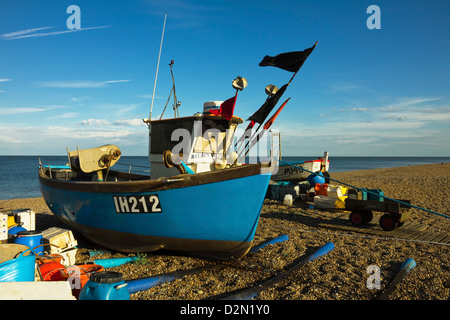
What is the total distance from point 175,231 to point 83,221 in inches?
120

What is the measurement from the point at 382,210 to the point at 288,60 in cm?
531

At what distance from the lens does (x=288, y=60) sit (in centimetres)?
676

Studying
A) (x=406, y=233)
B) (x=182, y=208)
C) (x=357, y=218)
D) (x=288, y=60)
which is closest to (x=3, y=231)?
(x=182, y=208)

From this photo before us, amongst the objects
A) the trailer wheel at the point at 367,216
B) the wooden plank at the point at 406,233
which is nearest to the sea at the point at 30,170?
the wooden plank at the point at 406,233

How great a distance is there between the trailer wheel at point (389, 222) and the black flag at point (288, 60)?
17.7ft

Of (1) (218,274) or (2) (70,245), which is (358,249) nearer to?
(1) (218,274)

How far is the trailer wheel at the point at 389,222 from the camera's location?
8.52 meters

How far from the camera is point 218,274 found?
220 inches

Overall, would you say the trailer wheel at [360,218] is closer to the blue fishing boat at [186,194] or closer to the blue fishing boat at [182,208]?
the blue fishing boat at [186,194]

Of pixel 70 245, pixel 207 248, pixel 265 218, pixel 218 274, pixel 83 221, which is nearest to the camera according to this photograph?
pixel 218 274

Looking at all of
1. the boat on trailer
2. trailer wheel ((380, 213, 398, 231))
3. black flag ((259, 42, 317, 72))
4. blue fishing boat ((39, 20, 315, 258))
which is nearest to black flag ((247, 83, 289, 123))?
blue fishing boat ((39, 20, 315, 258))

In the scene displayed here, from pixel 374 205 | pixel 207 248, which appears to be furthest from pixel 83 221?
pixel 374 205

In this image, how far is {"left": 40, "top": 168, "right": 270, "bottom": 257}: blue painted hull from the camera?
5.50 meters

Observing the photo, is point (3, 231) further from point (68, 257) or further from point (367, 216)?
point (367, 216)
